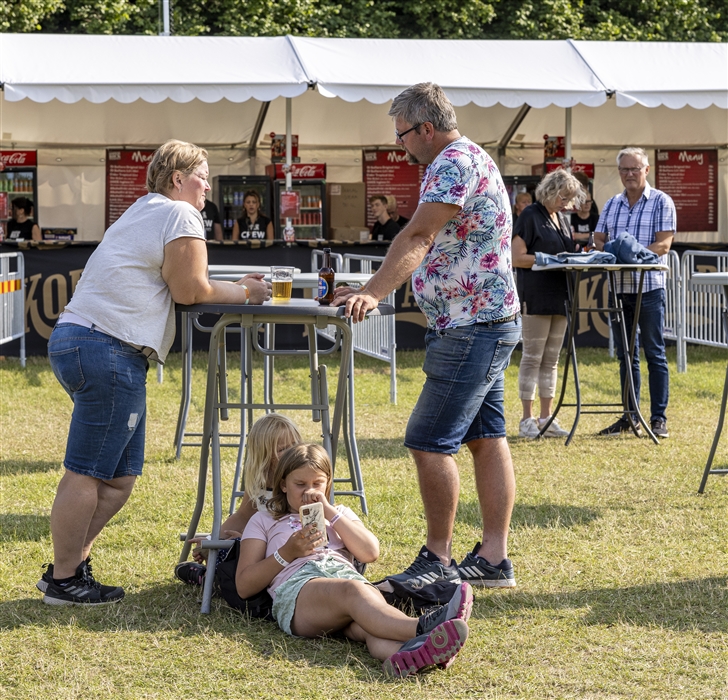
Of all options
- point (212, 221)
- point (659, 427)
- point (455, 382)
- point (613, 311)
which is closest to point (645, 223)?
point (613, 311)

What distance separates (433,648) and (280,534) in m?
0.75

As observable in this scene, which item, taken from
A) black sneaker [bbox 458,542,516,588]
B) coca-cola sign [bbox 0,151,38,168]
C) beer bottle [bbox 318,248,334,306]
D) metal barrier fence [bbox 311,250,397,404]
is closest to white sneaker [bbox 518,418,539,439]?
metal barrier fence [bbox 311,250,397,404]

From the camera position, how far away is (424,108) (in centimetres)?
354

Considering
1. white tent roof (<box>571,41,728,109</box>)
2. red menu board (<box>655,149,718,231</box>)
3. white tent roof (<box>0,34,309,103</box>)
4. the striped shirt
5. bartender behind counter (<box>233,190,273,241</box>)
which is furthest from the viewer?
red menu board (<box>655,149,718,231</box>)

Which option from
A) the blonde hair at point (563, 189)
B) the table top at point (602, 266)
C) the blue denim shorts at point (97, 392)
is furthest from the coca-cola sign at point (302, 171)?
the blue denim shorts at point (97, 392)

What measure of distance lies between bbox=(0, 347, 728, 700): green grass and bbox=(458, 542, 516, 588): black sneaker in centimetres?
6

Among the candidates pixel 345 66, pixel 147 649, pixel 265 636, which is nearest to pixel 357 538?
pixel 265 636

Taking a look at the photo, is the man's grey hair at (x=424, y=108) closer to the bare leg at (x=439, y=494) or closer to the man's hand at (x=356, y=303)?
the man's hand at (x=356, y=303)

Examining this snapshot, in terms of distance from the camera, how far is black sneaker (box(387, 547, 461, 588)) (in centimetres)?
352

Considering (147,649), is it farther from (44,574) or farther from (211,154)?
(211,154)

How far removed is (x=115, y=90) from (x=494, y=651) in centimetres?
819

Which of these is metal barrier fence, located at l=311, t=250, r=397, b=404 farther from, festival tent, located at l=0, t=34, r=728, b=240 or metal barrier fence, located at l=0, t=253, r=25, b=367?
metal barrier fence, located at l=0, t=253, r=25, b=367

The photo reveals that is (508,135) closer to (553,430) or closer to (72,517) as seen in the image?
(553,430)

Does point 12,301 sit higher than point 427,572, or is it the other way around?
point 12,301
